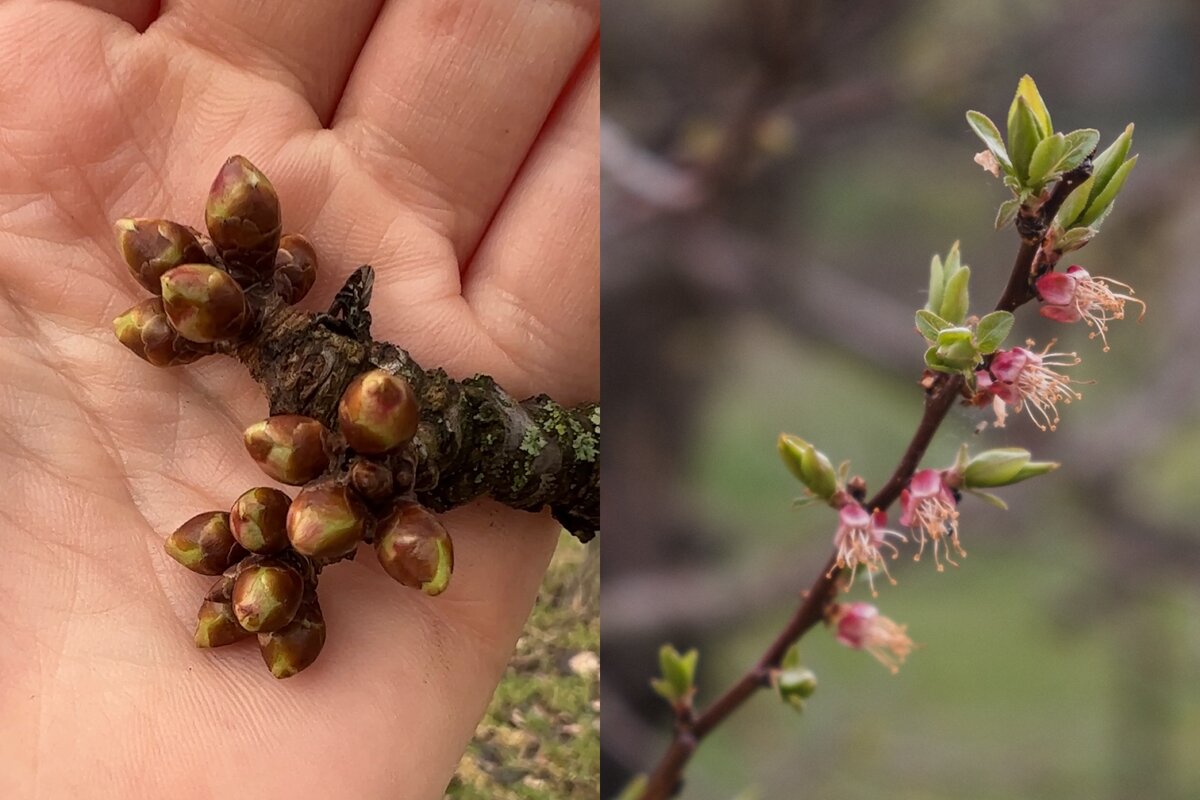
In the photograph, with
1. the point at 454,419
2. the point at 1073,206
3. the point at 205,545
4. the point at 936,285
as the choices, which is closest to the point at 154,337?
the point at 205,545

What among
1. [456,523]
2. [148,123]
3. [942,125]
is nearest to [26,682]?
[456,523]

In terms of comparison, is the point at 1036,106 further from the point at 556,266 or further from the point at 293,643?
the point at 293,643

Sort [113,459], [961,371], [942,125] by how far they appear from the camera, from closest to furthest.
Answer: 1. [961,371]
2. [942,125]
3. [113,459]

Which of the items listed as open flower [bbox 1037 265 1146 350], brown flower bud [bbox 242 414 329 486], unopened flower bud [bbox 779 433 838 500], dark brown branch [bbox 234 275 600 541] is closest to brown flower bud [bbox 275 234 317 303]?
dark brown branch [bbox 234 275 600 541]

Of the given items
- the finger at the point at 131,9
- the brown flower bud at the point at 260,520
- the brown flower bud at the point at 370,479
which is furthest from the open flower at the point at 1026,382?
the finger at the point at 131,9

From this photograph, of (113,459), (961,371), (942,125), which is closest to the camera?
(961,371)

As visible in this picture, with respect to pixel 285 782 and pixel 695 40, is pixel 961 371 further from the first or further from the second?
pixel 285 782
